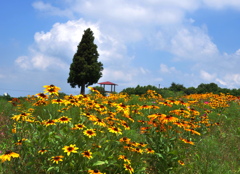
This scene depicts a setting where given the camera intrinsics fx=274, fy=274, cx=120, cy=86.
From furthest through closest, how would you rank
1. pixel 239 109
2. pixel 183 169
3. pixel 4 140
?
pixel 239 109 → pixel 4 140 → pixel 183 169

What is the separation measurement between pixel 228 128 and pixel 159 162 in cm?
471

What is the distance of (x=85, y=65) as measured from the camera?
35.8 meters

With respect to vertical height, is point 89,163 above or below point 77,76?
below

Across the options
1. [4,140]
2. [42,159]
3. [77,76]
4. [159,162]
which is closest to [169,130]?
[159,162]

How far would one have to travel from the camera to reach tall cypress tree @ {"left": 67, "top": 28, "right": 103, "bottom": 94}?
36.2 metres

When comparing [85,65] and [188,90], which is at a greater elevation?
[85,65]

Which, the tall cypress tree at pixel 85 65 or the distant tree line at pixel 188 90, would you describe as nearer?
the distant tree line at pixel 188 90

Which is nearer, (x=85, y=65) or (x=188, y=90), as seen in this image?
(x=188, y=90)

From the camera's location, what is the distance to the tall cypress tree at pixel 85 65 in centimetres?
3616

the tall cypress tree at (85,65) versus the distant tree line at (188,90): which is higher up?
the tall cypress tree at (85,65)

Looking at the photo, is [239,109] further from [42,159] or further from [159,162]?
[42,159]

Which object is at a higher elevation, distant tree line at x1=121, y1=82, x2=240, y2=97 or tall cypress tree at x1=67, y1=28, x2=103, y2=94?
tall cypress tree at x1=67, y1=28, x2=103, y2=94

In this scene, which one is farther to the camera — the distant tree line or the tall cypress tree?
the tall cypress tree

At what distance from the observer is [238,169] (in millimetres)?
6055
